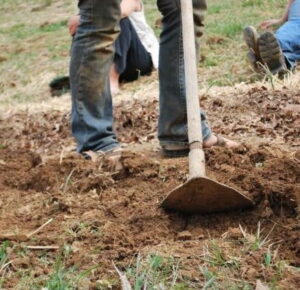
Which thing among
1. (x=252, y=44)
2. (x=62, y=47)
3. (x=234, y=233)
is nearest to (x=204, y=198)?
(x=234, y=233)

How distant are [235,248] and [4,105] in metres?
4.18

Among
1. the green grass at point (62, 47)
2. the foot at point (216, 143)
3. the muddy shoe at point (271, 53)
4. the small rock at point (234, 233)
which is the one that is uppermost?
the small rock at point (234, 233)

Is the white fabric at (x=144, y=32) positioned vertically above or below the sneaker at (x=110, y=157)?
below

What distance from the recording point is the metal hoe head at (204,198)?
2436 millimetres

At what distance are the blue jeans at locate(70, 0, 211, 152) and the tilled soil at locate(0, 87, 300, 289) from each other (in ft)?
0.49

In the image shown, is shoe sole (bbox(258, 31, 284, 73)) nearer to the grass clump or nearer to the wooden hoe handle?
the wooden hoe handle

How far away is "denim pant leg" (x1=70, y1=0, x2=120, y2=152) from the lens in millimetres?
3013

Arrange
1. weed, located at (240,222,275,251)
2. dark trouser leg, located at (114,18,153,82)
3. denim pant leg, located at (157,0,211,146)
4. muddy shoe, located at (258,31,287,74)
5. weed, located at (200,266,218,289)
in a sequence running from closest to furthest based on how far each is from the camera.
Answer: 1. weed, located at (200,266,218,289)
2. weed, located at (240,222,275,251)
3. denim pant leg, located at (157,0,211,146)
4. muddy shoe, located at (258,31,287,74)
5. dark trouser leg, located at (114,18,153,82)

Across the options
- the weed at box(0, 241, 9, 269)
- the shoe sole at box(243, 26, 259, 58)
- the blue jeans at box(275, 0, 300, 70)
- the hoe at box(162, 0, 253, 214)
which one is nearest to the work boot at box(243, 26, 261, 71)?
the shoe sole at box(243, 26, 259, 58)

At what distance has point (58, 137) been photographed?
14.7ft

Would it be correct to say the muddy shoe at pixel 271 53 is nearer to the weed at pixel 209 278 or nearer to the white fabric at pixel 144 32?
Result: the white fabric at pixel 144 32

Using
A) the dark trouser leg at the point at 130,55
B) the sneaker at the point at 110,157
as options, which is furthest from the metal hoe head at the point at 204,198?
the dark trouser leg at the point at 130,55

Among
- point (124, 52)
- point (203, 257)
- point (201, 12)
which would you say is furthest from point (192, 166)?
point (124, 52)

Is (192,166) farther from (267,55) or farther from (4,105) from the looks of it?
(4,105)
